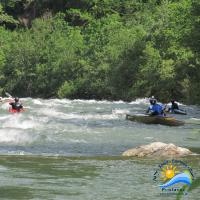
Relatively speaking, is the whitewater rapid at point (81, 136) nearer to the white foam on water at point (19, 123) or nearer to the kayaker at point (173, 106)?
the white foam on water at point (19, 123)

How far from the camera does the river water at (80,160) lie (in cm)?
1041

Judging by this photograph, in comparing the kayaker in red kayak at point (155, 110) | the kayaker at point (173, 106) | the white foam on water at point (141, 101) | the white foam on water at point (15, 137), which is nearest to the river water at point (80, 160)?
the white foam on water at point (15, 137)

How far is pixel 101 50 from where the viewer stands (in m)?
63.2

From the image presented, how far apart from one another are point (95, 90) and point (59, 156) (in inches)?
1624

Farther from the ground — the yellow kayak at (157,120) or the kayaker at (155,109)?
the kayaker at (155,109)

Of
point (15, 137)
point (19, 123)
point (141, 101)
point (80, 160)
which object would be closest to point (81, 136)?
point (15, 137)

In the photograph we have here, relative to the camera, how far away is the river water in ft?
34.1

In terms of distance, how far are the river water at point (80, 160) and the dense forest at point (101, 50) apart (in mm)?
12081

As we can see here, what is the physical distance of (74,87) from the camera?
193 feet

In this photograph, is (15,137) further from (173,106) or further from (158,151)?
(173,106)

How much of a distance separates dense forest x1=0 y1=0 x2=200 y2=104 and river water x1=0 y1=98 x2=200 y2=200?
39.6 ft

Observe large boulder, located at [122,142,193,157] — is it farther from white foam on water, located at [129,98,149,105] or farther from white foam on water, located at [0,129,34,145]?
white foam on water, located at [129,98,149,105]

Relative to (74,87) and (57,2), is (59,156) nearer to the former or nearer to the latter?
(74,87)

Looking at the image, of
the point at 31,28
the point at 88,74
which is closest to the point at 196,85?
the point at 88,74
